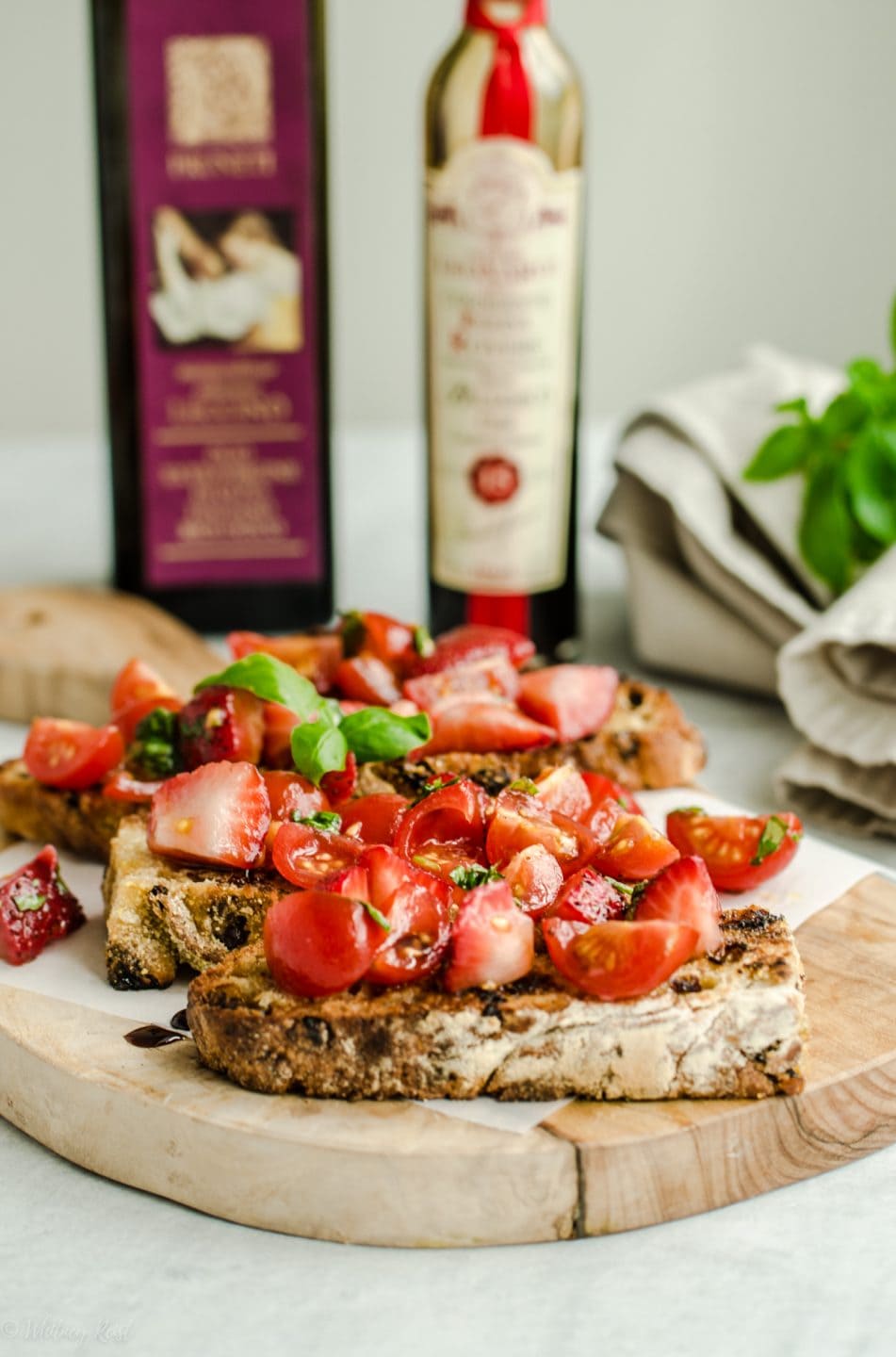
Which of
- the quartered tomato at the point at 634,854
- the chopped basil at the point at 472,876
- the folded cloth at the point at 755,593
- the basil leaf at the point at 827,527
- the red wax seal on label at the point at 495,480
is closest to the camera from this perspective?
the chopped basil at the point at 472,876

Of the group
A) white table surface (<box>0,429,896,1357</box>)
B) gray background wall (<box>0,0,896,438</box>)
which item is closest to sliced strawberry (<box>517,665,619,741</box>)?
white table surface (<box>0,429,896,1357</box>)

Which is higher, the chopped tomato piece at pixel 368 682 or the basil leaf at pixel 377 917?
the chopped tomato piece at pixel 368 682

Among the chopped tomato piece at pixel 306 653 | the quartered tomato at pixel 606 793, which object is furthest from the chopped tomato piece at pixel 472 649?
the quartered tomato at pixel 606 793

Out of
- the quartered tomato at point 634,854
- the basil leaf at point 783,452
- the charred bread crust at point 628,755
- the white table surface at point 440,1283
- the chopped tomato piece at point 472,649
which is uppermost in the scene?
the basil leaf at point 783,452

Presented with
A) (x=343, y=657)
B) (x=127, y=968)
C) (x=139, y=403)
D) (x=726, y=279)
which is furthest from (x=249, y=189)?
(x=726, y=279)

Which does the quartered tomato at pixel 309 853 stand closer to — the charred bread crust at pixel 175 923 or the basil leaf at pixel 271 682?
the charred bread crust at pixel 175 923

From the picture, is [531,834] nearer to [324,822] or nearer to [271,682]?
[324,822]

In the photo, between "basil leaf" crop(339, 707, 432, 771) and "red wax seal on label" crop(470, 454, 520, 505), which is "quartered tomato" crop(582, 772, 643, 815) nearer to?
"basil leaf" crop(339, 707, 432, 771)
